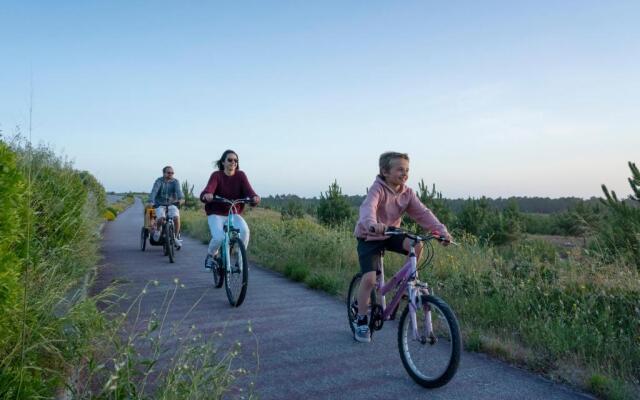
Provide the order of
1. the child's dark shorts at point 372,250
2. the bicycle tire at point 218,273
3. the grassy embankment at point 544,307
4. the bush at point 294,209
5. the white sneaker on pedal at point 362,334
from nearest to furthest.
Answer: the grassy embankment at point 544,307, the child's dark shorts at point 372,250, the white sneaker on pedal at point 362,334, the bicycle tire at point 218,273, the bush at point 294,209

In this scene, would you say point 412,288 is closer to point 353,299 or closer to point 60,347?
point 353,299

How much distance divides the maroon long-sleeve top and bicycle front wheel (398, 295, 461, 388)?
4000 mm

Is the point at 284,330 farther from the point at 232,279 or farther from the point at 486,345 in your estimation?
the point at 486,345

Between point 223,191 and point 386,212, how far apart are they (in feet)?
11.5

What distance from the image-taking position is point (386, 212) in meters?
4.75

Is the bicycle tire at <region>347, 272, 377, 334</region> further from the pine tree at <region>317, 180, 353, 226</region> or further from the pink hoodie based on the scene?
the pine tree at <region>317, 180, 353, 226</region>

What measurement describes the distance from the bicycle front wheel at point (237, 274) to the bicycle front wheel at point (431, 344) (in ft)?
8.67

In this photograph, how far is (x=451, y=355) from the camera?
12.2 ft

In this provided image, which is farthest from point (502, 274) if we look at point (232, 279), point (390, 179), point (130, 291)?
point (130, 291)

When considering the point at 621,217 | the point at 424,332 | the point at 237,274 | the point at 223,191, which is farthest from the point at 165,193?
the point at 621,217

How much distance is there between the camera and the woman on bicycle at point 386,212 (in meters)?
4.61

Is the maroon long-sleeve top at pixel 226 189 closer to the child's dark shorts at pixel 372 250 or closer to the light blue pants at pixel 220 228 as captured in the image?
the light blue pants at pixel 220 228

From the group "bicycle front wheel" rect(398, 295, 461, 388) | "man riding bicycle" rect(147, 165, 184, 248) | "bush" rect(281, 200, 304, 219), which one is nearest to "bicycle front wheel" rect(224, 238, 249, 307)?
"bicycle front wheel" rect(398, 295, 461, 388)

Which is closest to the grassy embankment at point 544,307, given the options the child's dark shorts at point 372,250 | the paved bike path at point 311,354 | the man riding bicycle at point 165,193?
the paved bike path at point 311,354
